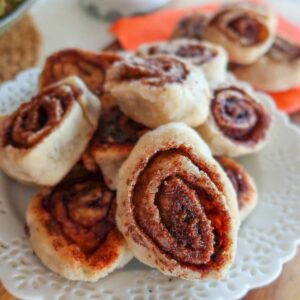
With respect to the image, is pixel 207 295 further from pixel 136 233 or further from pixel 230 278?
pixel 136 233

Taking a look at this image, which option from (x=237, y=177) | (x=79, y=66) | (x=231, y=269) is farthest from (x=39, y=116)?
(x=231, y=269)

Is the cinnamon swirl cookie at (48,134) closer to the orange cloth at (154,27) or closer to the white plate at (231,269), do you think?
the white plate at (231,269)

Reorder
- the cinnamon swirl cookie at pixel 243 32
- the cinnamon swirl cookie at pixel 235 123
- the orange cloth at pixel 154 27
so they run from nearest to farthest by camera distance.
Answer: the cinnamon swirl cookie at pixel 235 123, the cinnamon swirl cookie at pixel 243 32, the orange cloth at pixel 154 27

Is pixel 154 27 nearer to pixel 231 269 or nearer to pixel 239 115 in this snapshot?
pixel 239 115

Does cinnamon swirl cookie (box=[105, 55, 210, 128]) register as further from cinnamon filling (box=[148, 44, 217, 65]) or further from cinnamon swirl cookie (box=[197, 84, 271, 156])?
cinnamon filling (box=[148, 44, 217, 65])

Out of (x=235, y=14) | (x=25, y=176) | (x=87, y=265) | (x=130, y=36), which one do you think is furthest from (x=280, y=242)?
(x=130, y=36)

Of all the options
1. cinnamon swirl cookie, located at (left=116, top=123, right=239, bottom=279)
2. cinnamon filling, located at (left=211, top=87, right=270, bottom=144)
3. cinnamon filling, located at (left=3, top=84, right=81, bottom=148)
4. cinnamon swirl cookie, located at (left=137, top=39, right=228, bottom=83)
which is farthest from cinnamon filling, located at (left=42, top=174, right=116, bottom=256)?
cinnamon swirl cookie, located at (left=137, top=39, right=228, bottom=83)

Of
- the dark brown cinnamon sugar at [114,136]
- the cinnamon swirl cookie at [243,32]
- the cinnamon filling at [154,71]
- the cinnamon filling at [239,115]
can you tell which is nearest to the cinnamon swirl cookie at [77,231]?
the dark brown cinnamon sugar at [114,136]
